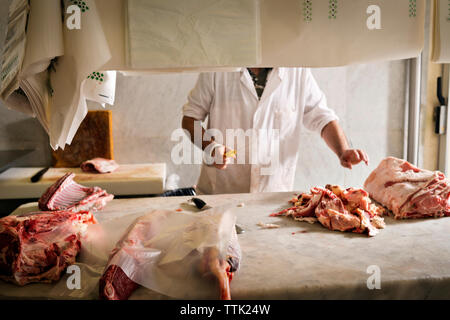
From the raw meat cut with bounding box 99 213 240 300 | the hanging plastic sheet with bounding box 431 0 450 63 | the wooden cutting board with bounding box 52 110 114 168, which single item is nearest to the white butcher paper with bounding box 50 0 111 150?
the raw meat cut with bounding box 99 213 240 300

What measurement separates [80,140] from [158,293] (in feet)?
8.78

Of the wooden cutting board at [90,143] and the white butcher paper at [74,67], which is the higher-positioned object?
the white butcher paper at [74,67]

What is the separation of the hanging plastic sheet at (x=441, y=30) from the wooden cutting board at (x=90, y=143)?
2.97 m

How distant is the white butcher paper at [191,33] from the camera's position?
101 centimetres

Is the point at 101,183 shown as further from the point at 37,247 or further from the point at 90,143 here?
the point at 37,247

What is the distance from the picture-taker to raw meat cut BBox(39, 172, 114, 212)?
196 cm

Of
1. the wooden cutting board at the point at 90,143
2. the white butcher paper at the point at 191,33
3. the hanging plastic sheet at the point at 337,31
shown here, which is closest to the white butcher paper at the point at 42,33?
the white butcher paper at the point at 191,33

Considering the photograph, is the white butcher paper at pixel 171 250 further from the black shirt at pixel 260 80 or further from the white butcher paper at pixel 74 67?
the black shirt at pixel 260 80

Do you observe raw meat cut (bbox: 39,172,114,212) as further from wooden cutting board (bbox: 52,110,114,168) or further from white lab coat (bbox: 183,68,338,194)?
wooden cutting board (bbox: 52,110,114,168)

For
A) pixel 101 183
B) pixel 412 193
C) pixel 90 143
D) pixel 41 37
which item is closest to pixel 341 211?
pixel 412 193

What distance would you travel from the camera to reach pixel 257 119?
264 centimetres

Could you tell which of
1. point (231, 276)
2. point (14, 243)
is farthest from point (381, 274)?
point (14, 243)
